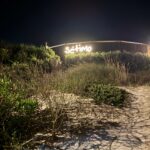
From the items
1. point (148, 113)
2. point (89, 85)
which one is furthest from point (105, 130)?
point (89, 85)

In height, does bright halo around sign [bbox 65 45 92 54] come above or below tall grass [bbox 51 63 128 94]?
above

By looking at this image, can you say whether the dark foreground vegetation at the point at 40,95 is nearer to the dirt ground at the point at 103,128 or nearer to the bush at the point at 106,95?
the bush at the point at 106,95

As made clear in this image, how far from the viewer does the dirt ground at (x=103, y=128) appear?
17.1 ft

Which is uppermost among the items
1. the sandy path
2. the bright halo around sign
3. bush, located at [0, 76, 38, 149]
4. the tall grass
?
the bright halo around sign

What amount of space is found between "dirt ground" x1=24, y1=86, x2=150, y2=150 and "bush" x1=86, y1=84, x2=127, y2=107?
0.94 feet

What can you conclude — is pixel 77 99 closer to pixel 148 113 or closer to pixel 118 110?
pixel 118 110

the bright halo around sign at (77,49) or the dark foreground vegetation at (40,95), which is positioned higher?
the bright halo around sign at (77,49)

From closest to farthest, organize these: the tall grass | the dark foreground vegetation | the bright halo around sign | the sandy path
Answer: the sandy path, the dark foreground vegetation, the tall grass, the bright halo around sign

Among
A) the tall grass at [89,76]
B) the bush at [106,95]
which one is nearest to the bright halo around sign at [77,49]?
the tall grass at [89,76]

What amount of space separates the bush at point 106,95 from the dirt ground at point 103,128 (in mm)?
287

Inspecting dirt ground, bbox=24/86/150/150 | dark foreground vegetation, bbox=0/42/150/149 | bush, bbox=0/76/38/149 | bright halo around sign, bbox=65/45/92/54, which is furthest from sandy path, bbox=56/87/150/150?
bright halo around sign, bbox=65/45/92/54

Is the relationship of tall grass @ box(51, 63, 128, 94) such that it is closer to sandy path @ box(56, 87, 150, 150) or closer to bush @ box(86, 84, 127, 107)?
bush @ box(86, 84, 127, 107)

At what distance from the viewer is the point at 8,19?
34281mm

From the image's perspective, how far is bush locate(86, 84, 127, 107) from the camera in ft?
25.8
